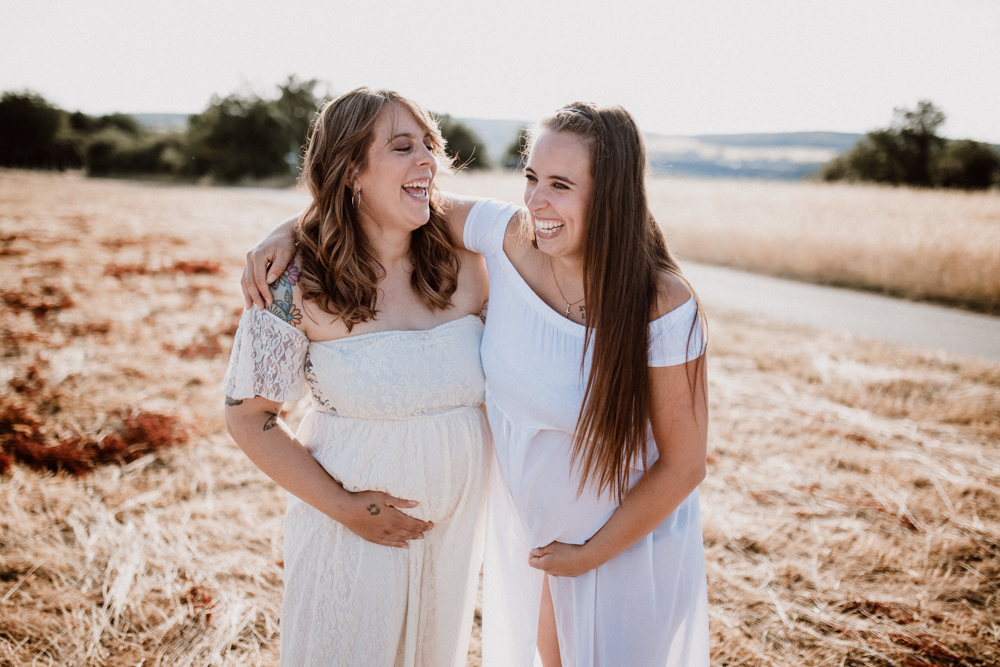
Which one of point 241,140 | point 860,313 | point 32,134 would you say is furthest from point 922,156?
point 32,134

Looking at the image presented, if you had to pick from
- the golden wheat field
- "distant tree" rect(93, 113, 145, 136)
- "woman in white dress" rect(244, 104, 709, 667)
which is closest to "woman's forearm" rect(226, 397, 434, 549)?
"woman in white dress" rect(244, 104, 709, 667)

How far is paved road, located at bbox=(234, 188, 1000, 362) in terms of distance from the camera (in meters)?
7.47

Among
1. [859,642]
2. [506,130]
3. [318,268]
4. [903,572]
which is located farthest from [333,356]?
[506,130]

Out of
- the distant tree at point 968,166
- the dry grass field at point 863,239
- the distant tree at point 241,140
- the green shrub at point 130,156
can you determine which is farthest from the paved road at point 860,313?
the green shrub at point 130,156

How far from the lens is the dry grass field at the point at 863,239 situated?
10000 millimetres

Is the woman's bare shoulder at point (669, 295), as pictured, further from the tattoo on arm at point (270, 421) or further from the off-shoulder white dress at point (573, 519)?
the tattoo on arm at point (270, 421)

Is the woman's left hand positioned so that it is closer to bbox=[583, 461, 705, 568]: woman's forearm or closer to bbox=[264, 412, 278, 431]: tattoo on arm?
bbox=[583, 461, 705, 568]: woman's forearm

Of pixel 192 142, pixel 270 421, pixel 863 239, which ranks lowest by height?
pixel 270 421

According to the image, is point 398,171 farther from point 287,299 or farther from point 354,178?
point 287,299

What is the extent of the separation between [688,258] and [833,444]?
32.6 ft

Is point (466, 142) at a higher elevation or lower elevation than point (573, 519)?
higher

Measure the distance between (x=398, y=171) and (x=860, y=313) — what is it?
30.4ft

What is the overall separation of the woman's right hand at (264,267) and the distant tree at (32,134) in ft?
169

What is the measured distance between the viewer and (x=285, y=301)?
74.2 inches
